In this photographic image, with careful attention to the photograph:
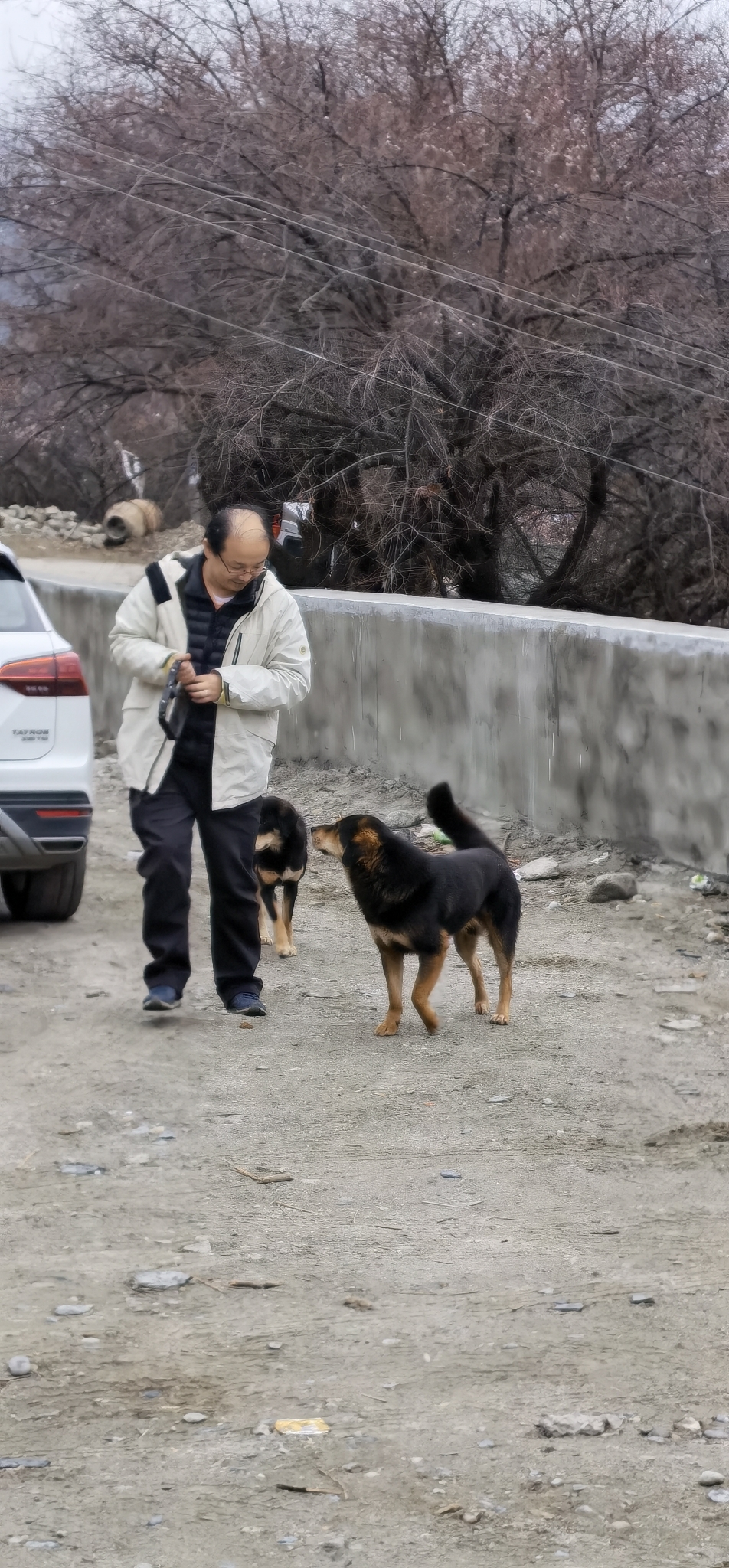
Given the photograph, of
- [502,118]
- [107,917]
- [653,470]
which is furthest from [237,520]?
[502,118]

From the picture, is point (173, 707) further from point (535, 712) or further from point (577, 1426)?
point (535, 712)

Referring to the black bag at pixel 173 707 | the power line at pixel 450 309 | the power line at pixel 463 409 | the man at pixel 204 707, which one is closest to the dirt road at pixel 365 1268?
the man at pixel 204 707

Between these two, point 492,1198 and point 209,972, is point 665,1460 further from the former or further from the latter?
point 209,972

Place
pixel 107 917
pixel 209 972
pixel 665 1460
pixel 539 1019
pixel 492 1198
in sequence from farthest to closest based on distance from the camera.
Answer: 1. pixel 107 917
2. pixel 209 972
3. pixel 539 1019
4. pixel 492 1198
5. pixel 665 1460

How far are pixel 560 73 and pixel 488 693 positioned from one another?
11.4 metres

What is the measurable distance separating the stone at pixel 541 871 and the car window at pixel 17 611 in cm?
279

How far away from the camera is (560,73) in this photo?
1862cm

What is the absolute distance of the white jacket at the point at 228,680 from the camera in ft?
Result: 19.7

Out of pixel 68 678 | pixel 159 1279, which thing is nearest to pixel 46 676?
pixel 68 678

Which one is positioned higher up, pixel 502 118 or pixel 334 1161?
pixel 502 118

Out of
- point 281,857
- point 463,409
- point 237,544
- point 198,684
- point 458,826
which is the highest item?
point 463,409

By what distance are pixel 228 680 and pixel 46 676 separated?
5.30 feet

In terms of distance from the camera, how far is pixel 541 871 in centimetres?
886

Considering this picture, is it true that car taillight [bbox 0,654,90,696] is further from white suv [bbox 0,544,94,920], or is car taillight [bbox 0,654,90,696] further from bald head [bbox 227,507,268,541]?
bald head [bbox 227,507,268,541]
